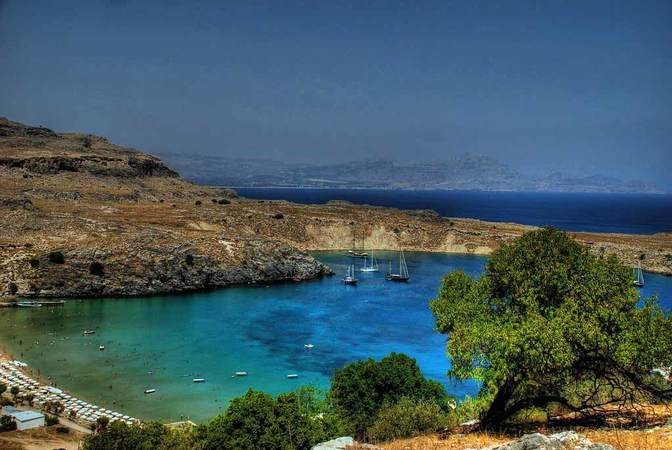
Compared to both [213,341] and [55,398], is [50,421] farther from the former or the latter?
[213,341]

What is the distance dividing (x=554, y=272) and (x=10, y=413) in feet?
123

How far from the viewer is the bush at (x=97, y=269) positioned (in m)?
79.5

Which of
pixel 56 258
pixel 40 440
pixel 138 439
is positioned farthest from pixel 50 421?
pixel 56 258

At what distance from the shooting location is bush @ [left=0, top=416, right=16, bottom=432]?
111 ft

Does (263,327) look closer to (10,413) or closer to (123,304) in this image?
(123,304)

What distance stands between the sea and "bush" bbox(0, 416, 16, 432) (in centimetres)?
637

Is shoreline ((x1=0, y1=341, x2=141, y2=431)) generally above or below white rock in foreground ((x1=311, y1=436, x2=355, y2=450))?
below

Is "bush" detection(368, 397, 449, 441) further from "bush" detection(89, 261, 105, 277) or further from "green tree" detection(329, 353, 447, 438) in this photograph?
"bush" detection(89, 261, 105, 277)

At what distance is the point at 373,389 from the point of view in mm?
33125

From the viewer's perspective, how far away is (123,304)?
74250 millimetres

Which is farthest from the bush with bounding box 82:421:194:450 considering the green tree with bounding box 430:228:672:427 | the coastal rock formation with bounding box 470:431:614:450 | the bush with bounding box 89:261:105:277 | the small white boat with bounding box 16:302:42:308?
the bush with bounding box 89:261:105:277

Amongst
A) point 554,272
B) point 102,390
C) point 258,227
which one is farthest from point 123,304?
point 554,272

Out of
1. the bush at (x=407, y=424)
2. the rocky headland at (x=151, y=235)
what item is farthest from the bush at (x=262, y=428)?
the rocky headland at (x=151, y=235)

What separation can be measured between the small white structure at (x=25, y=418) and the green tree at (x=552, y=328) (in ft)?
97.0
